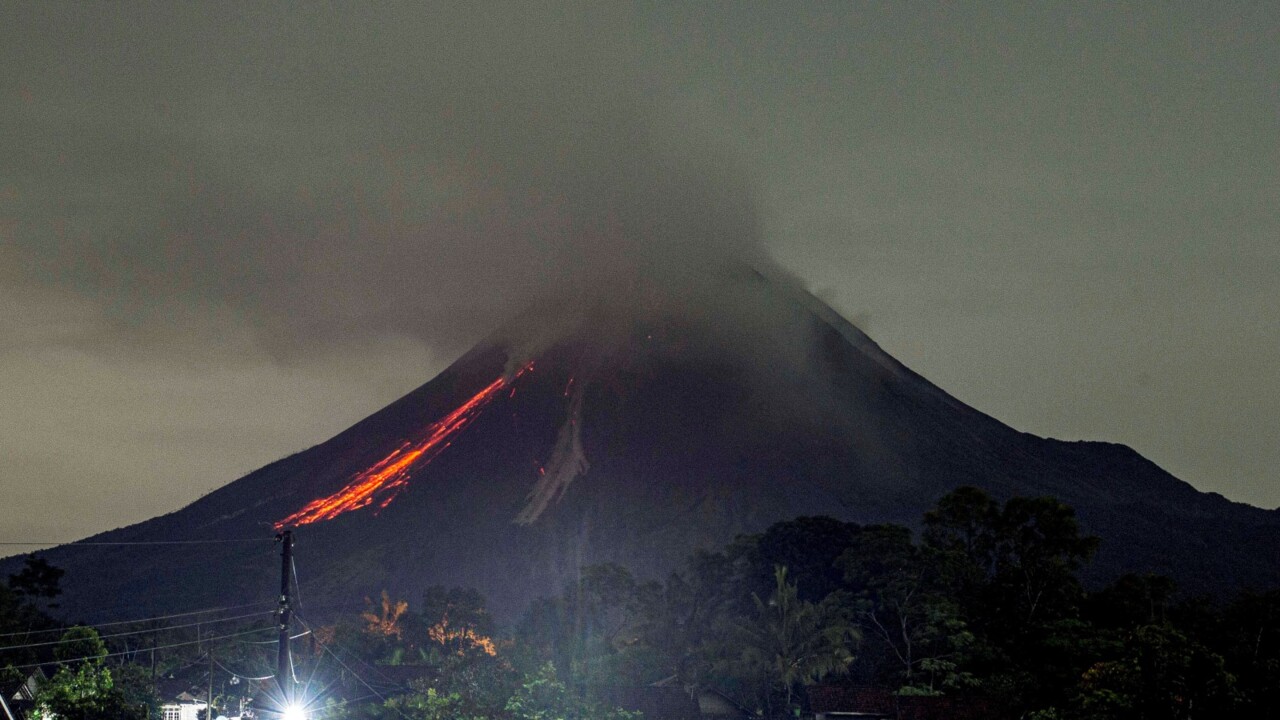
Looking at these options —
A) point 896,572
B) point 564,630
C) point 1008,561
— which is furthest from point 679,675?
point 564,630

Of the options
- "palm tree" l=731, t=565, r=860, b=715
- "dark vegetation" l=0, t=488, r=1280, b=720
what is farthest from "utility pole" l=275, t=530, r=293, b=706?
"palm tree" l=731, t=565, r=860, b=715

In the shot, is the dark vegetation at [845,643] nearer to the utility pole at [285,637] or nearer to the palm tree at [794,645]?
the palm tree at [794,645]

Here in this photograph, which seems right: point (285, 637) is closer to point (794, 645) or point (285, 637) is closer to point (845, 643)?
point (794, 645)

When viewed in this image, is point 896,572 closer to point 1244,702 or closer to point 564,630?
point 1244,702

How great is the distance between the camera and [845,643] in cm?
7862

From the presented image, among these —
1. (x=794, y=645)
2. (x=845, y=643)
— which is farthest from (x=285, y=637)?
(x=845, y=643)

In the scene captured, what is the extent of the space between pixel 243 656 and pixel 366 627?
36.5 m

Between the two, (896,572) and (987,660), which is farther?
(896,572)

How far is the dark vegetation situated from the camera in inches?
2090

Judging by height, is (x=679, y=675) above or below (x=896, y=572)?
below

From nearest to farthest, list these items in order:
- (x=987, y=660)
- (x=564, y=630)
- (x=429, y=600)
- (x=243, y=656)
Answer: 1. (x=987, y=660)
2. (x=243, y=656)
3. (x=564, y=630)
4. (x=429, y=600)

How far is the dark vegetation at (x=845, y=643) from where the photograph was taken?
53094mm

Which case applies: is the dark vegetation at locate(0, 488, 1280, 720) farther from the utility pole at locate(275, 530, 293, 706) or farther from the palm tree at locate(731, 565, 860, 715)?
the utility pole at locate(275, 530, 293, 706)

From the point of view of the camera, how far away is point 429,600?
122938mm
